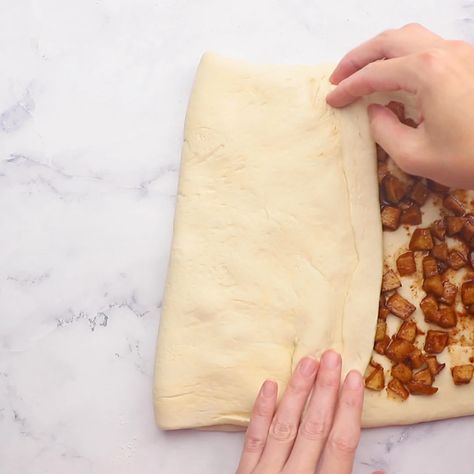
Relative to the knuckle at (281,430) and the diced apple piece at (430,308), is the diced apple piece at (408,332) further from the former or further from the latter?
the knuckle at (281,430)

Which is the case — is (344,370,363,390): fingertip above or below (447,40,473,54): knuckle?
below

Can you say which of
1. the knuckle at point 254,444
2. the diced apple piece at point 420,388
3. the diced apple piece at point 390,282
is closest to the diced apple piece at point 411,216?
the diced apple piece at point 390,282

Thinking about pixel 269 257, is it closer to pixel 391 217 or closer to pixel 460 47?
pixel 391 217

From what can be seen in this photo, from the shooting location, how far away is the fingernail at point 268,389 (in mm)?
1259

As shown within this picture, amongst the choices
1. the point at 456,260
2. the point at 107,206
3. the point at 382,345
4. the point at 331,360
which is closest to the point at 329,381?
the point at 331,360

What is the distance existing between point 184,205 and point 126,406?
1.49ft

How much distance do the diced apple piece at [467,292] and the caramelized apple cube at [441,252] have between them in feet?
0.22

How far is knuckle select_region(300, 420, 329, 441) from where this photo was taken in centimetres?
125

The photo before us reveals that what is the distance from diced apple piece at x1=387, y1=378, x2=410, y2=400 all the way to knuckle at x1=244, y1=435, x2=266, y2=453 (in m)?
0.28

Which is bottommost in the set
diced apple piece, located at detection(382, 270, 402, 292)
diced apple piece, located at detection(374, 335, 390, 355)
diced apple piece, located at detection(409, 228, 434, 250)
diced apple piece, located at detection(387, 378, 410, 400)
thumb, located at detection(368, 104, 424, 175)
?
diced apple piece, located at detection(387, 378, 410, 400)

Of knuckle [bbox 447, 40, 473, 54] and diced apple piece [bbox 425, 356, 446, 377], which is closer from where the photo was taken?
knuckle [bbox 447, 40, 473, 54]

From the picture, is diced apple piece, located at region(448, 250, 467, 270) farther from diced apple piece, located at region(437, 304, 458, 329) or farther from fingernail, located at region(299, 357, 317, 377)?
fingernail, located at region(299, 357, 317, 377)

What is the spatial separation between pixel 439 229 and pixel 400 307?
0.61ft

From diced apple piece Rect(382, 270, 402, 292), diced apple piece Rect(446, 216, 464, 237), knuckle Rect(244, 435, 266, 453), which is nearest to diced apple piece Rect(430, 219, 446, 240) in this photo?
diced apple piece Rect(446, 216, 464, 237)
